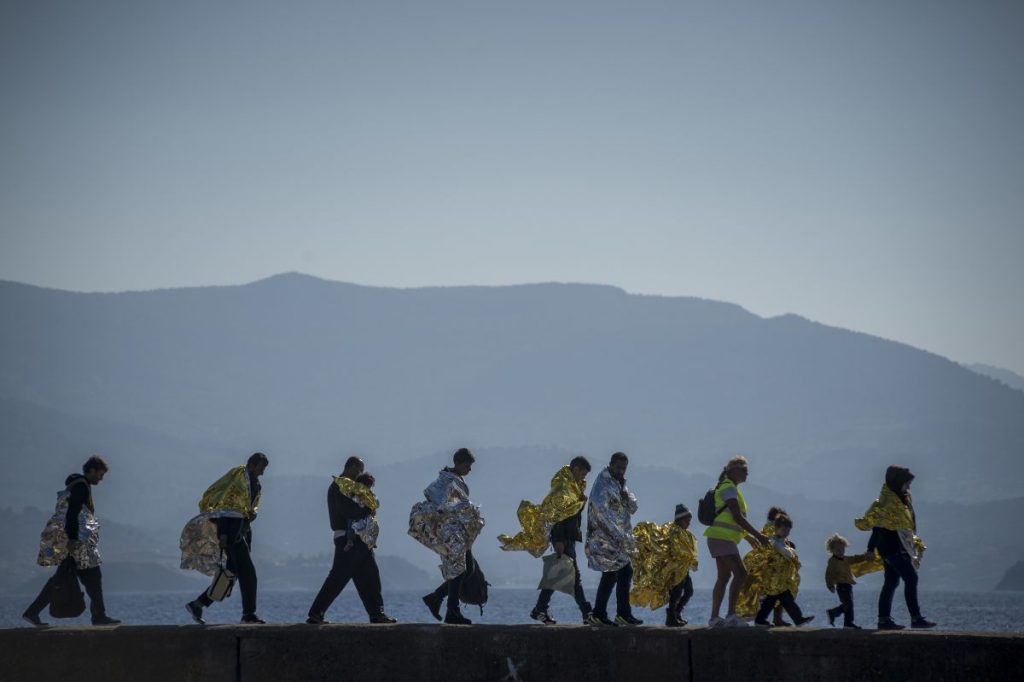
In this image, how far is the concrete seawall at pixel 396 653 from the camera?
39.8 ft

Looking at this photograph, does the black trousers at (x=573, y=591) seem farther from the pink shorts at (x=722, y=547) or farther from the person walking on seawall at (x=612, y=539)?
the pink shorts at (x=722, y=547)

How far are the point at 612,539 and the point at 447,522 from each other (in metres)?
1.66

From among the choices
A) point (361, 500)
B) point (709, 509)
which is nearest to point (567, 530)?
point (709, 509)

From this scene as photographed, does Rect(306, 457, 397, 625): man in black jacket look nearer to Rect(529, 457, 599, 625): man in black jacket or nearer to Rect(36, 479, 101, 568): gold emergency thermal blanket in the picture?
Rect(529, 457, 599, 625): man in black jacket

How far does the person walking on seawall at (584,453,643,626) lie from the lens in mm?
14266

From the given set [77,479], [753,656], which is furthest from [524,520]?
[77,479]

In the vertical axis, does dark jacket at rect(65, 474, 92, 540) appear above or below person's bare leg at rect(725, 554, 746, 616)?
above

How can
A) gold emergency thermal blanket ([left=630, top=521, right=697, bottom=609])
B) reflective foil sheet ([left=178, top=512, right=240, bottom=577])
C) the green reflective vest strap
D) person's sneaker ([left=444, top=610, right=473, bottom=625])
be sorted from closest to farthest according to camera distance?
the green reflective vest strap < person's sneaker ([left=444, top=610, right=473, bottom=625]) < reflective foil sheet ([left=178, top=512, right=240, bottom=577]) < gold emergency thermal blanket ([left=630, top=521, right=697, bottom=609])

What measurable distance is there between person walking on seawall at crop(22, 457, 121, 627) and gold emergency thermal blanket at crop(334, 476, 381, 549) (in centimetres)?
244

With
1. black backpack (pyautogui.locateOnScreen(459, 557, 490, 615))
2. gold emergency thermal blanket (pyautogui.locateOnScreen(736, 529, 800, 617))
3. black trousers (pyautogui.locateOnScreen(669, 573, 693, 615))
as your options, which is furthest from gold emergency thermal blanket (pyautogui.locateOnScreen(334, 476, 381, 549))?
gold emergency thermal blanket (pyautogui.locateOnScreen(736, 529, 800, 617))

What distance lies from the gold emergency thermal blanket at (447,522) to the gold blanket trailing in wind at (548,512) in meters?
0.59

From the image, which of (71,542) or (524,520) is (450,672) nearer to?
(524,520)

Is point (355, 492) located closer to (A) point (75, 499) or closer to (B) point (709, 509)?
(A) point (75, 499)

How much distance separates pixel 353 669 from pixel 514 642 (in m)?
1.46
